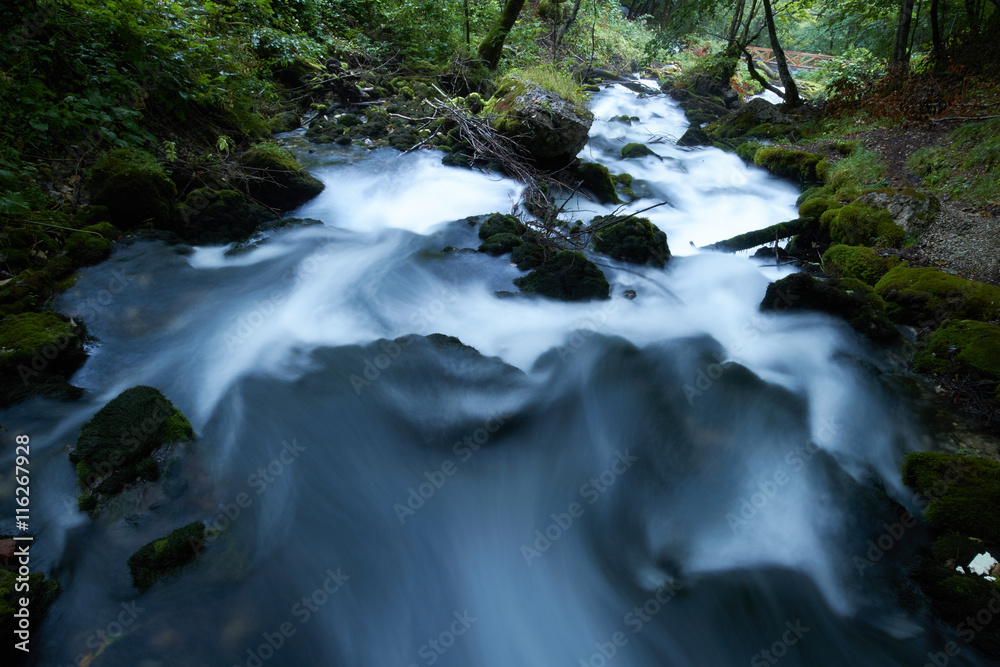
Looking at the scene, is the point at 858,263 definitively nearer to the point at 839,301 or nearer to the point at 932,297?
the point at 932,297

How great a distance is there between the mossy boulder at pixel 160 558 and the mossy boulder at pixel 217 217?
3798mm

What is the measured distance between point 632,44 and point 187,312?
24654 mm

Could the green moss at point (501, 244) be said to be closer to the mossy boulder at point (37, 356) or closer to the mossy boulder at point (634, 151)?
the mossy boulder at point (37, 356)

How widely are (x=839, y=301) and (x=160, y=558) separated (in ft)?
20.4

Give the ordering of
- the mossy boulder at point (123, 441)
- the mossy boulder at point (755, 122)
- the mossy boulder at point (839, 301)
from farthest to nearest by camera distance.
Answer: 1. the mossy boulder at point (755, 122)
2. the mossy boulder at point (839, 301)
3. the mossy boulder at point (123, 441)

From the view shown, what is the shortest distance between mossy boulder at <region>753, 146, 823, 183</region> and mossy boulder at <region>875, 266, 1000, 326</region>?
4.53 m

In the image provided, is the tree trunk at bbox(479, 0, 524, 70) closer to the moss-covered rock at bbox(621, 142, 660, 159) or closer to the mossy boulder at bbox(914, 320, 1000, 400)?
the moss-covered rock at bbox(621, 142, 660, 159)

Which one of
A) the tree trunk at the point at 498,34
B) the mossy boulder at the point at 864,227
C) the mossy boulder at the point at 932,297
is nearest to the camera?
the mossy boulder at the point at 932,297

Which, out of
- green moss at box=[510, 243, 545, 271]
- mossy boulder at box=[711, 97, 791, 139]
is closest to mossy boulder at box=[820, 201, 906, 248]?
green moss at box=[510, 243, 545, 271]

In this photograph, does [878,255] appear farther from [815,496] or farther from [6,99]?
[6,99]

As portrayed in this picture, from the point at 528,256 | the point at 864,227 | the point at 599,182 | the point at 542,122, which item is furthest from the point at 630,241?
the point at 864,227

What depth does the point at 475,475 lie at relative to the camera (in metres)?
3.61

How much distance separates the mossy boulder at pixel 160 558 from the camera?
2.62 m

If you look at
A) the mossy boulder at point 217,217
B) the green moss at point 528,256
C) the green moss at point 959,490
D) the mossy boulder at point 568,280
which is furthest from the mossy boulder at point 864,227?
the mossy boulder at point 217,217
